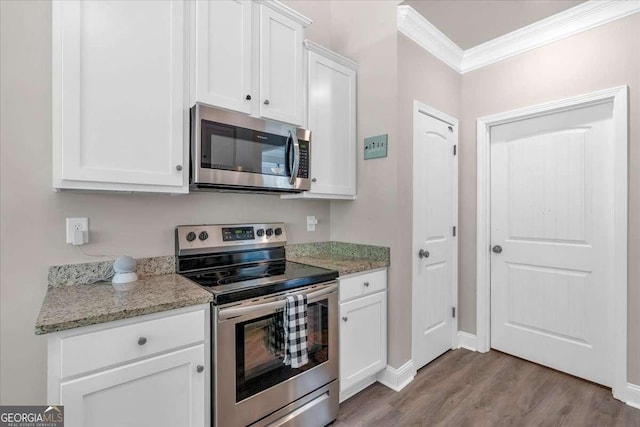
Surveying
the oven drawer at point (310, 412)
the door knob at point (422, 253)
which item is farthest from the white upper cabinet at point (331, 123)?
the oven drawer at point (310, 412)

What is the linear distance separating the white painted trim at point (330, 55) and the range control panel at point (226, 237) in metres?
1.26

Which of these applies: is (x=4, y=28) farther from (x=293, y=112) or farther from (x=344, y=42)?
(x=344, y=42)

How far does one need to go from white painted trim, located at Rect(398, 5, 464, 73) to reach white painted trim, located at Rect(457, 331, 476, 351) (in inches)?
96.9

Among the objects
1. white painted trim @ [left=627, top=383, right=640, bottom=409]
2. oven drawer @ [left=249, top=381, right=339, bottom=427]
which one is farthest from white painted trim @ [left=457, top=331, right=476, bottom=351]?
oven drawer @ [left=249, top=381, right=339, bottom=427]

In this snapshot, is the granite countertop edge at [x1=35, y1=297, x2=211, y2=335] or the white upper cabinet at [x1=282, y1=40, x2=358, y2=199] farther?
the white upper cabinet at [x1=282, y1=40, x2=358, y2=199]

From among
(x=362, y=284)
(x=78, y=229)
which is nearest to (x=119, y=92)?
(x=78, y=229)

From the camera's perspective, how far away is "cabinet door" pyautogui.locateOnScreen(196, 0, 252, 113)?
160 cm

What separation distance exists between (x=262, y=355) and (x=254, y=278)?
0.39 metres

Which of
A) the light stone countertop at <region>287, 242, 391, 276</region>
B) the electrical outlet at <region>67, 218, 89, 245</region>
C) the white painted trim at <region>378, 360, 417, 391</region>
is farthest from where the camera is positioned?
the white painted trim at <region>378, 360, 417, 391</region>

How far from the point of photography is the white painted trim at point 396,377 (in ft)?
7.23

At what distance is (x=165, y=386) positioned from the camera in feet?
4.15

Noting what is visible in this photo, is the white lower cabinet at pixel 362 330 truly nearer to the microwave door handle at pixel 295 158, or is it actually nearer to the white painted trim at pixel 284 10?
the microwave door handle at pixel 295 158

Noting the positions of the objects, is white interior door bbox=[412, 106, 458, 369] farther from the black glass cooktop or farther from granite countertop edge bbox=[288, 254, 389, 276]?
the black glass cooktop

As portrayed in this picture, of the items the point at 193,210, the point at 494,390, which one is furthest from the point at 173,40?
the point at 494,390
